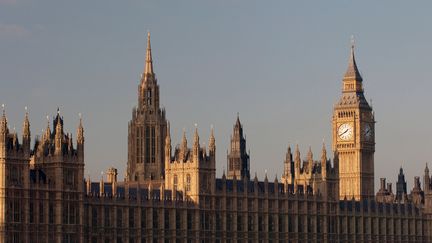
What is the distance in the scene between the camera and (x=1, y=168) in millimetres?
197500

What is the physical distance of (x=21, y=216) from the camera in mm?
199500

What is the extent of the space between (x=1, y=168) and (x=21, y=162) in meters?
3.20

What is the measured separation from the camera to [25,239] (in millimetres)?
199250

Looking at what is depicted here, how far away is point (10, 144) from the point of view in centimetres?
19938

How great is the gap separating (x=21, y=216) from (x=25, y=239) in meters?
2.74

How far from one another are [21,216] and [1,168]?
→ 638 centimetres

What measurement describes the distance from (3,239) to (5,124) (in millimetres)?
13458

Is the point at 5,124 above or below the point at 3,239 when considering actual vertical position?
above

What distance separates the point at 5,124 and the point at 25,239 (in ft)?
44.8

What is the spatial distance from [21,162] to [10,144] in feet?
8.21

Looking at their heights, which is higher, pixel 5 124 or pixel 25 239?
pixel 5 124

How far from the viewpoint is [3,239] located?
196750 millimetres

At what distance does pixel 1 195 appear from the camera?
7756 inches

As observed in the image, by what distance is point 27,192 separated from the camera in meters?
A: 200
